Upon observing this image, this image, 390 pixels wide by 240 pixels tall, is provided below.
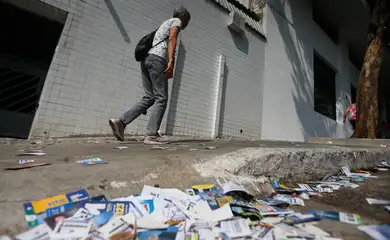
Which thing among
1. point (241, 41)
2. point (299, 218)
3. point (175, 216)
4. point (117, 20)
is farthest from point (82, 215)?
point (241, 41)

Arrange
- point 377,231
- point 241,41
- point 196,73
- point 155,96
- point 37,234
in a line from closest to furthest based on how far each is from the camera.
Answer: point 37,234
point 377,231
point 155,96
point 196,73
point 241,41

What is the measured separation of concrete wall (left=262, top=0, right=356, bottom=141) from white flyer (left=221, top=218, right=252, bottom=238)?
5914 mm

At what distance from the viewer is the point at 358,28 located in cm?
1073

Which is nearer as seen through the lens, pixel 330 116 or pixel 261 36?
pixel 261 36

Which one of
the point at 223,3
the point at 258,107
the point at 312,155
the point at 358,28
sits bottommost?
the point at 312,155

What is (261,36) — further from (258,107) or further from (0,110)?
(0,110)

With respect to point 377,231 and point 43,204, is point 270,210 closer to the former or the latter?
point 377,231

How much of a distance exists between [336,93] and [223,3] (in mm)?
7548

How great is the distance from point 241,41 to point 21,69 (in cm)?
652

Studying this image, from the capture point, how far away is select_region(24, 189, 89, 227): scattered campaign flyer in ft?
2.84

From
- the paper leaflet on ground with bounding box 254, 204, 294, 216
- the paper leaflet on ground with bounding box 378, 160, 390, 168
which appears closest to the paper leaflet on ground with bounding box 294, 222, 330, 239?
the paper leaflet on ground with bounding box 254, 204, 294, 216

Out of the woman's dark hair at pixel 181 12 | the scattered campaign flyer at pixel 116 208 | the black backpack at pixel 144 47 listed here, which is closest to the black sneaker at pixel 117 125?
the black backpack at pixel 144 47

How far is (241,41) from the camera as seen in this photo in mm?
6363

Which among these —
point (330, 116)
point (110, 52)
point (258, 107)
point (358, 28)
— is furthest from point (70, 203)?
point (358, 28)
